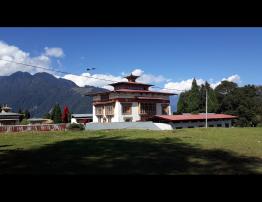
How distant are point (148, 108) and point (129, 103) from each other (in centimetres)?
403

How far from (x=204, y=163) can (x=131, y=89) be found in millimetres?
48829

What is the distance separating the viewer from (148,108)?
195 feet

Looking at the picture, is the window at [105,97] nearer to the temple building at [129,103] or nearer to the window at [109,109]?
the temple building at [129,103]

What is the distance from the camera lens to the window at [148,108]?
58350 millimetres

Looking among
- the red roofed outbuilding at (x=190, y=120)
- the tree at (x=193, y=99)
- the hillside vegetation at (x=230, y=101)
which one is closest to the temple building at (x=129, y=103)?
the red roofed outbuilding at (x=190, y=120)

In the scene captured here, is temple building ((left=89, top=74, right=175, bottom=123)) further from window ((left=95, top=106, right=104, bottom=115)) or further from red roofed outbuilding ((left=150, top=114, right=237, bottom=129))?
red roofed outbuilding ((left=150, top=114, right=237, bottom=129))

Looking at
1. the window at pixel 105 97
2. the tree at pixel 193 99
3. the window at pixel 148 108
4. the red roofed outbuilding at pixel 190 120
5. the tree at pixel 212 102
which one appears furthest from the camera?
the tree at pixel 193 99

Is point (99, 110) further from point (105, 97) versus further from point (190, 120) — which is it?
point (190, 120)

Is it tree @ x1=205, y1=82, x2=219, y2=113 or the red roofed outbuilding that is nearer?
the red roofed outbuilding

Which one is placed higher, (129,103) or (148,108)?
(129,103)

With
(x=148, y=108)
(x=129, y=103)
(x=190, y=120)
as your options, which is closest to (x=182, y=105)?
(x=148, y=108)

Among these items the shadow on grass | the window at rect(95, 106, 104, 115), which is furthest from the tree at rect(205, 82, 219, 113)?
the shadow on grass

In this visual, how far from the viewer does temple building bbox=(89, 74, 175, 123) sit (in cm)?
5666

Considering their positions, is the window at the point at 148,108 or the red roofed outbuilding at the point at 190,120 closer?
the red roofed outbuilding at the point at 190,120
